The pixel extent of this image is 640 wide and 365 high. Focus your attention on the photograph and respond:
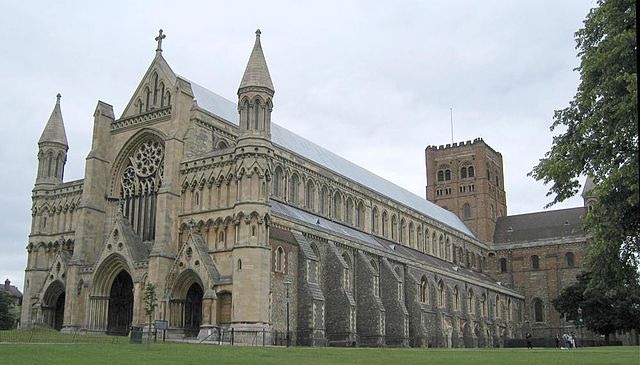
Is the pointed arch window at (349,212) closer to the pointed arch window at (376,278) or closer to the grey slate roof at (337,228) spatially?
the grey slate roof at (337,228)

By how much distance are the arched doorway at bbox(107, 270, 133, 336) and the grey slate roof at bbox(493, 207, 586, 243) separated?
6193 cm

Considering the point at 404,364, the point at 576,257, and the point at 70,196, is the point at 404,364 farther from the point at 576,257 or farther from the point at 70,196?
the point at 576,257

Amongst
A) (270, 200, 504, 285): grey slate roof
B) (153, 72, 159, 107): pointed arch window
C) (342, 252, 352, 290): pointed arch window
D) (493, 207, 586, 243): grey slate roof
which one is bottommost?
(342, 252, 352, 290): pointed arch window

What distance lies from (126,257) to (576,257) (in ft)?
206

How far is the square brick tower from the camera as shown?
337 ft

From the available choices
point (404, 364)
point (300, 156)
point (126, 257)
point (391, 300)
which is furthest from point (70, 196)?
point (404, 364)

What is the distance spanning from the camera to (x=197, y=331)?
1913 inches

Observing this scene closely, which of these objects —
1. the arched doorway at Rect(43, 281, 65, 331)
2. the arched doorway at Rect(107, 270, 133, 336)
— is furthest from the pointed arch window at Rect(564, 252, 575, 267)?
the arched doorway at Rect(43, 281, 65, 331)

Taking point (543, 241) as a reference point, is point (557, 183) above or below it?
below

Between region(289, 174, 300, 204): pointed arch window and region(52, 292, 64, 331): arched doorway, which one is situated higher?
region(289, 174, 300, 204): pointed arch window

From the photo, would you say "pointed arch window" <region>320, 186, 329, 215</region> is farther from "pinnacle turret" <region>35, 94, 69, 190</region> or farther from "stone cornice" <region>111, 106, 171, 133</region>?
"pinnacle turret" <region>35, 94, 69, 190</region>

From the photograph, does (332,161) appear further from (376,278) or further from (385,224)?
(376,278)

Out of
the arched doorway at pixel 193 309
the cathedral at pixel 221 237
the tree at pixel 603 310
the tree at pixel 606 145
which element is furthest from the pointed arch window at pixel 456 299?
the tree at pixel 606 145

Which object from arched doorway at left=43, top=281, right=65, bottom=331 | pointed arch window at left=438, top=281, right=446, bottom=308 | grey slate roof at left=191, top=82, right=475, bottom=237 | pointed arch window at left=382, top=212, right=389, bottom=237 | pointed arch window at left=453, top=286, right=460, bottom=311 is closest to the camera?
arched doorway at left=43, top=281, right=65, bottom=331
